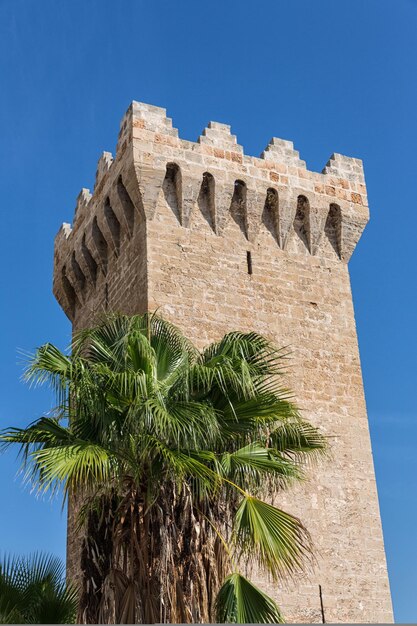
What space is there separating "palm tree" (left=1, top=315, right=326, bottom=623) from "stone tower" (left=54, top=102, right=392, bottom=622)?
3.97 m

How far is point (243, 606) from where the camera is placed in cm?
961

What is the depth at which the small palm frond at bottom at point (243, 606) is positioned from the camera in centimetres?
951

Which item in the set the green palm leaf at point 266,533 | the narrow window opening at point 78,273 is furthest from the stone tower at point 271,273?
the green palm leaf at point 266,533

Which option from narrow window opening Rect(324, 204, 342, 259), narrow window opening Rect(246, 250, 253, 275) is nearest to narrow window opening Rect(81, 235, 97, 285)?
narrow window opening Rect(246, 250, 253, 275)

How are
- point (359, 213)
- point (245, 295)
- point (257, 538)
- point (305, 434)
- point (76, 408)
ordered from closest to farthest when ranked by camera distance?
point (257, 538) → point (76, 408) → point (305, 434) → point (245, 295) → point (359, 213)

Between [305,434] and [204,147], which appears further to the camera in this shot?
[204,147]

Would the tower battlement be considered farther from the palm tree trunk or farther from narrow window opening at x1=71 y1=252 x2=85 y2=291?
the palm tree trunk

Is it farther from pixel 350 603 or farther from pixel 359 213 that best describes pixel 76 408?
pixel 359 213

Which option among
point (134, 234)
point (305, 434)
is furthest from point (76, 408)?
point (134, 234)

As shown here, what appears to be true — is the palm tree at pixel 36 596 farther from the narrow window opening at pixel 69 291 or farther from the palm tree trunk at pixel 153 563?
the narrow window opening at pixel 69 291

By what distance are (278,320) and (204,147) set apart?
3048 mm

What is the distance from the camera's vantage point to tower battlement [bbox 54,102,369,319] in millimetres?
15773

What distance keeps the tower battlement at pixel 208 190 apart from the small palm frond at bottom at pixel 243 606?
717 centimetres

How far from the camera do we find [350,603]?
1453 centimetres
